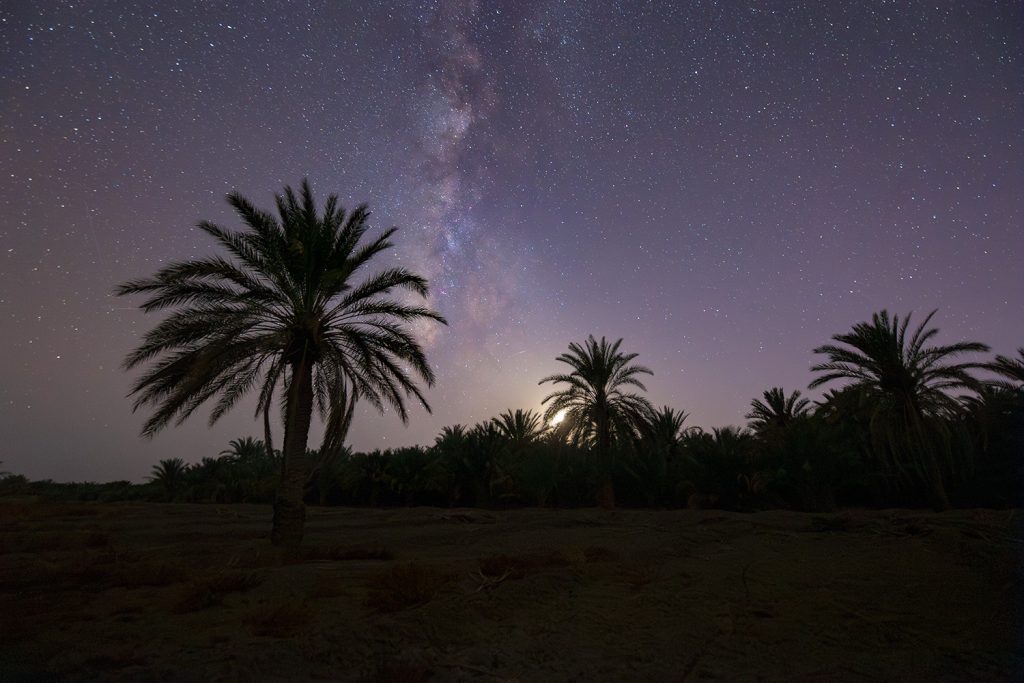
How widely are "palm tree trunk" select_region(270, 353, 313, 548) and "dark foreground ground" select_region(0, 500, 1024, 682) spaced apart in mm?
787

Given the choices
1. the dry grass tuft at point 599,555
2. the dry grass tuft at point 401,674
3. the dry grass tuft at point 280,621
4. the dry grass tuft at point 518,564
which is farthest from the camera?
the dry grass tuft at point 599,555

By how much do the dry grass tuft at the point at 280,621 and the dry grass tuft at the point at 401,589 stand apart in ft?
2.43

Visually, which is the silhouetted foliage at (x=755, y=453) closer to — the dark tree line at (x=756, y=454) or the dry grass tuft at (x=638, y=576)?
the dark tree line at (x=756, y=454)

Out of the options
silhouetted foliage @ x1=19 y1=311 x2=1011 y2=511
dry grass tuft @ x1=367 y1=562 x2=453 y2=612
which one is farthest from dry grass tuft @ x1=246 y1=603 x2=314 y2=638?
silhouetted foliage @ x1=19 y1=311 x2=1011 y2=511

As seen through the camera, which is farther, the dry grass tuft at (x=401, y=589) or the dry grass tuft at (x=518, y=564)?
the dry grass tuft at (x=518, y=564)

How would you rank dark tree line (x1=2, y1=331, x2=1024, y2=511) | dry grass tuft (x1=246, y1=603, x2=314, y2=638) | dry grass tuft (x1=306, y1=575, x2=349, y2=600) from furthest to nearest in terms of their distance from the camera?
1. dark tree line (x1=2, y1=331, x2=1024, y2=511)
2. dry grass tuft (x1=306, y1=575, x2=349, y2=600)
3. dry grass tuft (x1=246, y1=603, x2=314, y2=638)

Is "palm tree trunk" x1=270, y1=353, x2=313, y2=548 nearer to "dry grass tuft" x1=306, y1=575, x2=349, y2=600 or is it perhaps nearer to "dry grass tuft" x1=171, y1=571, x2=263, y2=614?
"dry grass tuft" x1=171, y1=571, x2=263, y2=614

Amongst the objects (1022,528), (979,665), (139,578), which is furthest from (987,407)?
(139,578)

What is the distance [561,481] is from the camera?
1000 inches

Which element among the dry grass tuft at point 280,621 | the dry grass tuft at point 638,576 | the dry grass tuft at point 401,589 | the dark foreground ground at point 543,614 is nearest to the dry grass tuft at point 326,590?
the dark foreground ground at point 543,614

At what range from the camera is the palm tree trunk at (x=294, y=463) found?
10789 mm

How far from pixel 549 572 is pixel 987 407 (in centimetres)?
2438

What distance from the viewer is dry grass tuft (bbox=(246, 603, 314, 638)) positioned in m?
4.77

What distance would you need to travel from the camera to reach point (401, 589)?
5742 mm
